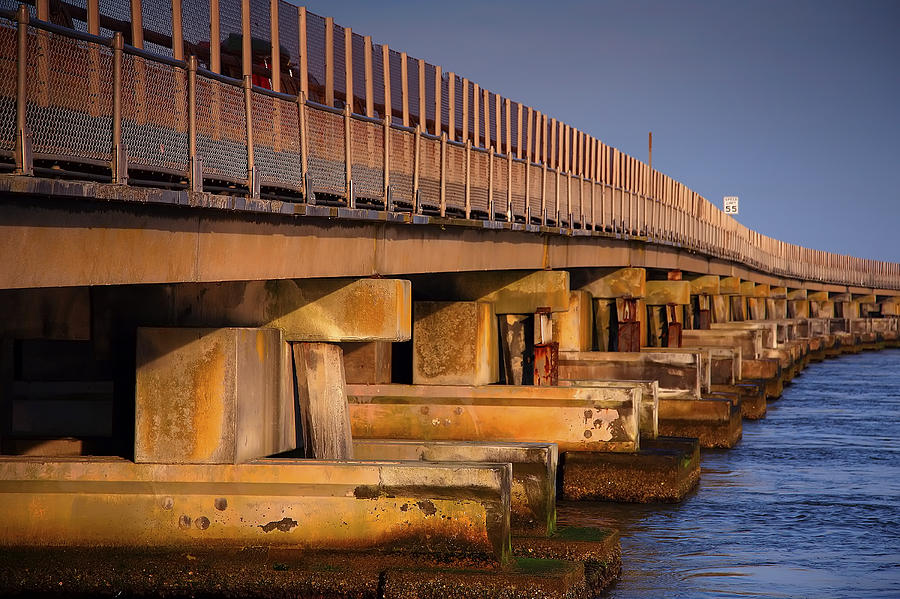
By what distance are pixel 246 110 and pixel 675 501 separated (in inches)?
437

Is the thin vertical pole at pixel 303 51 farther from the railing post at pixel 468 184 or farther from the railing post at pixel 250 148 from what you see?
the railing post at pixel 468 184

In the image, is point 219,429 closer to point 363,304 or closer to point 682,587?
point 363,304

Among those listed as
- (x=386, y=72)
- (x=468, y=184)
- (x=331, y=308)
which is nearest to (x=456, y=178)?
(x=468, y=184)

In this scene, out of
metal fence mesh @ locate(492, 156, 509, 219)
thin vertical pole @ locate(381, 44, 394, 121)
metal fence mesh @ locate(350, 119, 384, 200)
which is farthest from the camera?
metal fence mesh @ locate(492, 156, 509, 219)

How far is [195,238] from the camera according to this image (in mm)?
10125

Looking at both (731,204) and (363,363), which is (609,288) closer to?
(363,363)

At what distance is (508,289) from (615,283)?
10.5m

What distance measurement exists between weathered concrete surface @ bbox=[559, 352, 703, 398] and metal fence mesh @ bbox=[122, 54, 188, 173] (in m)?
17.9

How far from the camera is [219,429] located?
1220 cm

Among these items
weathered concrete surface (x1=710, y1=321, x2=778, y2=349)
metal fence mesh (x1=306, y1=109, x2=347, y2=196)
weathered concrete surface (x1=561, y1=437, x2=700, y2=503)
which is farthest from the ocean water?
weathered concrete surface (x1=710, y1=321, x2=778, y2=349)

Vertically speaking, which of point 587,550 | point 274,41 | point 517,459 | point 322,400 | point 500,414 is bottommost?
point 587,550

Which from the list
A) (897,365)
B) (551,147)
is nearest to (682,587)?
(551,147)

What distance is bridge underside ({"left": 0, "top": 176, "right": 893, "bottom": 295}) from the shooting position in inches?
320

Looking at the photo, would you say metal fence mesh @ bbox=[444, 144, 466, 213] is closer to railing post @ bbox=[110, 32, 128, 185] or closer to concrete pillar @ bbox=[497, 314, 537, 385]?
concrete pillar @ bbox=[497, 314, 537, 385]
